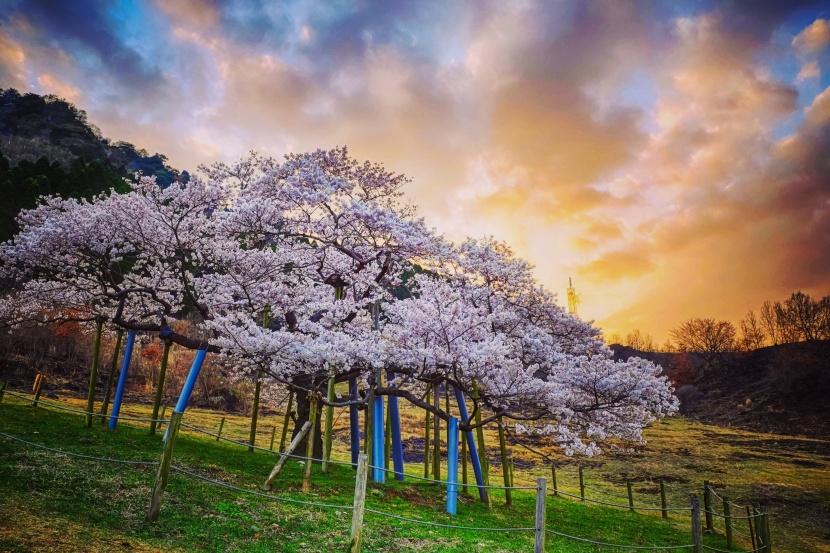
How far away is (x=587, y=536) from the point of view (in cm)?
1408

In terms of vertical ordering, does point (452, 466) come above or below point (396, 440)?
below

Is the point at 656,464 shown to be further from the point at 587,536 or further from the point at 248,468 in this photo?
the point at 248,468

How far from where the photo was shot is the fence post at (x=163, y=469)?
7.77 meters

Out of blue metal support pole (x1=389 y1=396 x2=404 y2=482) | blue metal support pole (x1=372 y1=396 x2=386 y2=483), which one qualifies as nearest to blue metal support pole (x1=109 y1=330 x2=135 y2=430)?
blue metal support pole (x1=372 y1=396 x2=386 y2=483)

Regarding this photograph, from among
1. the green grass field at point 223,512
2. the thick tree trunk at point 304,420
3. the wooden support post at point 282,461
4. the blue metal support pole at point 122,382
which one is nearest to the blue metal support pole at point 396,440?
the green grass field at point 223,512

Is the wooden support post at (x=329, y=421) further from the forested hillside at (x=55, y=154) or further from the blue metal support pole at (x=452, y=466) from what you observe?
the forested hillside at (x=55, y=154)

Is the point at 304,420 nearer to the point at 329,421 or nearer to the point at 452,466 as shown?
the point at 329,421

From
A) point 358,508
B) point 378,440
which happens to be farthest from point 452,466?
point 358,508

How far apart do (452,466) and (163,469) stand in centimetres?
858

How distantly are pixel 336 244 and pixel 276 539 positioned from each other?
35.1 feet

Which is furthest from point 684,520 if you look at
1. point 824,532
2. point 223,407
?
point 223,407

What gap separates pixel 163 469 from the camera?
7770 millimetres

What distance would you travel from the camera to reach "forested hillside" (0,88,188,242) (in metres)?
37.1

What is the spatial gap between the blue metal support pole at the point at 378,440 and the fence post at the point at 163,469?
7939 millimetres
